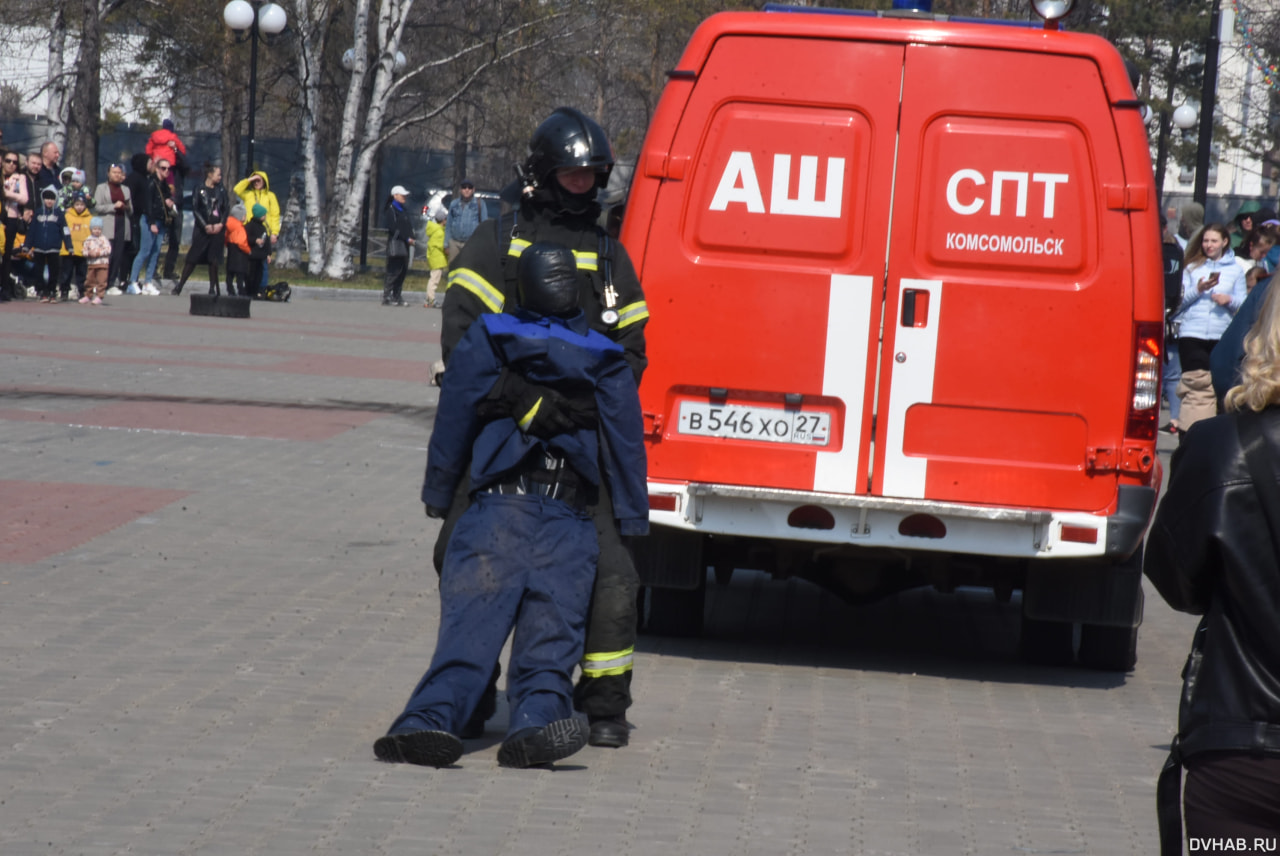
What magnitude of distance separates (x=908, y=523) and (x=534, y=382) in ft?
6.11

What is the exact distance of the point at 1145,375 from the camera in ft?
22.0

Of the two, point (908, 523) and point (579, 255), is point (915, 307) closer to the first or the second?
point (908, 523)

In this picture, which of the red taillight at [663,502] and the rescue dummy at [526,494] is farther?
the red taillight at [663,502]

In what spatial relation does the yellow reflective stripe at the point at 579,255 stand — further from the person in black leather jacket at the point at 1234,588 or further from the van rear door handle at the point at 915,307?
the person in black leather jacket at the point at 1234,588

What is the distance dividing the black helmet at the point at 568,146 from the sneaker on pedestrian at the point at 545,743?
1750 mm

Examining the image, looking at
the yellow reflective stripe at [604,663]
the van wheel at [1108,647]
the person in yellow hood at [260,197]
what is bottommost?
the van wheel at [1108,647]

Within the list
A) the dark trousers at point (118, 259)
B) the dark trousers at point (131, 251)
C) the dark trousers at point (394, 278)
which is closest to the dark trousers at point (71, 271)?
the dark trousers at point (118, 259)

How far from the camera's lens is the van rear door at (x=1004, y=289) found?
6.73 m

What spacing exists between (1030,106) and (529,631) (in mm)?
2774

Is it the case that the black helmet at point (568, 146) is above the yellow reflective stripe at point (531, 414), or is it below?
above

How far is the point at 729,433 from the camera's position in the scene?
6.91m

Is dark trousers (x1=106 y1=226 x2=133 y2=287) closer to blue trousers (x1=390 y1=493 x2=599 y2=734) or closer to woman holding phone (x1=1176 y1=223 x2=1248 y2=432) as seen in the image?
woman holding phone (x1=1176 y1=223 x2=1248 y2=432)

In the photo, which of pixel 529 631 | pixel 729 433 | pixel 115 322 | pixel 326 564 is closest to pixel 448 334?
pixel 529 631

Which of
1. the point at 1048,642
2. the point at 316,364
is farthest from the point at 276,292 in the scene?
the point at 1048,642
